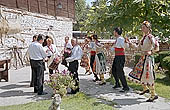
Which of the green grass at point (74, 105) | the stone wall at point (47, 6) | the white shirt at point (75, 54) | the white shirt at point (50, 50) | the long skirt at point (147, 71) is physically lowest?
the green grass at point (74, 105)

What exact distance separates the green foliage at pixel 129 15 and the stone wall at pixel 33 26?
5.42 metres

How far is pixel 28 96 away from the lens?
5617mm

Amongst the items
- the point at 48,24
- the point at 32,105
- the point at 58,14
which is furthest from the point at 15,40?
the point at 32,105

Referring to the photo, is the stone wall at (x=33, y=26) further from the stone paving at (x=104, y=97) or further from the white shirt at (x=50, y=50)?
the stone paving at (x=104, y=97)

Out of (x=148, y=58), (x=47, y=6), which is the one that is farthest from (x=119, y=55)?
(x=47, y=6)

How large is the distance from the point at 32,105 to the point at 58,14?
13.5 metres

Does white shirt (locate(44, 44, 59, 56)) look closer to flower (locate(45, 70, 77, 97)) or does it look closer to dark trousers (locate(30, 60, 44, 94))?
dark trousers (locate(30, 60, 44, 94))

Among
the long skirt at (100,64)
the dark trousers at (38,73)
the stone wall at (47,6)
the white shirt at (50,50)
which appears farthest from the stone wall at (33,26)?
the long skirt at (100,64)

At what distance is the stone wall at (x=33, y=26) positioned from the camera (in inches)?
477

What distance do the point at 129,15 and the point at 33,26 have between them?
9.71 metres

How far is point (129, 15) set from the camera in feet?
20.0

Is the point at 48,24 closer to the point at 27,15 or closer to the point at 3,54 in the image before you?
the point at 27,15

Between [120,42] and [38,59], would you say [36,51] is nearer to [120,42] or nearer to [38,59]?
[38,59]

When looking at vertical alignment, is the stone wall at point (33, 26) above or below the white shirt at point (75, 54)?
above
